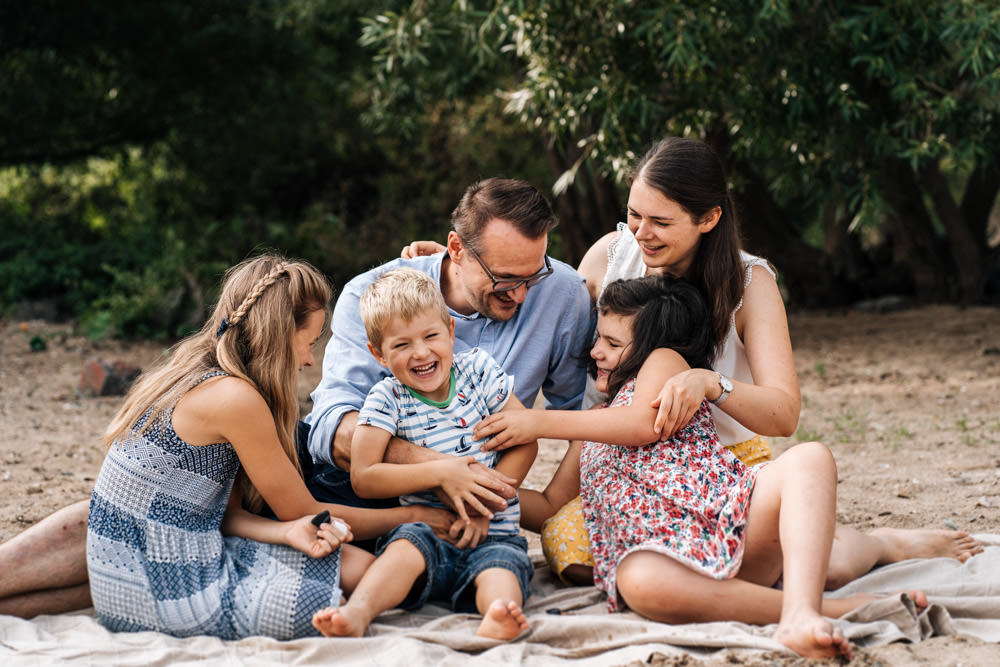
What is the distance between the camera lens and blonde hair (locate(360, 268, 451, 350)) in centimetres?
306

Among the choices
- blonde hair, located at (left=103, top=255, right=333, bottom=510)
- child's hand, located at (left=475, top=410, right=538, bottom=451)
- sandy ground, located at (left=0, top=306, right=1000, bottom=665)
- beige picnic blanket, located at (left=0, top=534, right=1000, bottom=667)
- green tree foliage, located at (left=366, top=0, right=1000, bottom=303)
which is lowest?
sandy ground, located at (left=0, top=306, right=1000, bottom=665)

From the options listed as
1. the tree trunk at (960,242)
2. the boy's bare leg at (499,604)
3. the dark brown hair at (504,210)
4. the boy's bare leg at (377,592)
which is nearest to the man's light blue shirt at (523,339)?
the dark brown hair at (504,210)

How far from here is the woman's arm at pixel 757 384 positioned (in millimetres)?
3004

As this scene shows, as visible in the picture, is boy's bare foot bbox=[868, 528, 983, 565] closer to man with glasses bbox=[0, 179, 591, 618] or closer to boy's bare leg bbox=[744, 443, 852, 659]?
boy's bare leg bbox=[744, 443, 852, 659]

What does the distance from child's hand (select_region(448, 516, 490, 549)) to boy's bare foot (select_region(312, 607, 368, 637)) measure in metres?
0.43

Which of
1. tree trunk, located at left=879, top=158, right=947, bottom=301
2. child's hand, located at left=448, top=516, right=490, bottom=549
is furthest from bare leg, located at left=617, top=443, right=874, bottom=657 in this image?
tree trunk, located at left=879, top=158, right=947, bottom=301

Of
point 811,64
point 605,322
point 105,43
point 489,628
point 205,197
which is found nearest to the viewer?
point 489,628

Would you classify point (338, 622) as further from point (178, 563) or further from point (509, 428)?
point (509, 428)

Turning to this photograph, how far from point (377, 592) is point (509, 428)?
615 millimetres

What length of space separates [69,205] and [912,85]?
36.9 feet

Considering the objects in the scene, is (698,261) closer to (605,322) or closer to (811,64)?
(605,322)

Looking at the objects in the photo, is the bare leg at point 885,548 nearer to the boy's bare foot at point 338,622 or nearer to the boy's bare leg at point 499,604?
the boy's bare leg at point 499,604

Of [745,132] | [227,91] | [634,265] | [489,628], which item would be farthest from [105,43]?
[489,628]

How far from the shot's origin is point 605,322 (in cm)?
335
